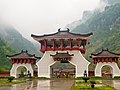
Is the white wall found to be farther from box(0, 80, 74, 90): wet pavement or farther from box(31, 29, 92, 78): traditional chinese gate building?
box(0, 80, 74, 90): wet pavement

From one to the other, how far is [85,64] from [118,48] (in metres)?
76.3

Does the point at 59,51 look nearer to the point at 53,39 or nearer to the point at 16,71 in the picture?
the point at 53,39

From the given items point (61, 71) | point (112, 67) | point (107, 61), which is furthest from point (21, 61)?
point (61, 71)

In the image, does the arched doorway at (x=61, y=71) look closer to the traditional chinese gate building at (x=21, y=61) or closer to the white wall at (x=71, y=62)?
the white wall at (x=71, y=62)

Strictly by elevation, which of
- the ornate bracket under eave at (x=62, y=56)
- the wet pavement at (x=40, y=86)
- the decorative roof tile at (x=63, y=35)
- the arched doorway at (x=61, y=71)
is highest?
the decorative roof tile at (x=63, y=35)

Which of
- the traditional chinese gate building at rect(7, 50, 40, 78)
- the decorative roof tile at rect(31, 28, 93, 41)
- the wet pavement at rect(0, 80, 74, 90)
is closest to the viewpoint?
the wet pavement at rect(0, 80, 74, 90)

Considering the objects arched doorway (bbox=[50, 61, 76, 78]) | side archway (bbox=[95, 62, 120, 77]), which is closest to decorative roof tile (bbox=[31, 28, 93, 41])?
arched doorway (bbox=[50, 61, 76, 78])

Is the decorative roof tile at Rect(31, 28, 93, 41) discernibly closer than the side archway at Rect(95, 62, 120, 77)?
Yes

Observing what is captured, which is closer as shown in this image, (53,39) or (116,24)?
(53,39)

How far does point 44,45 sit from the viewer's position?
170 feet

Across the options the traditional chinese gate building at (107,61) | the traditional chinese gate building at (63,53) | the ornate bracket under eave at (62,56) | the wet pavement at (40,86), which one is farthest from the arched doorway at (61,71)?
the wet pavement at (40,86)

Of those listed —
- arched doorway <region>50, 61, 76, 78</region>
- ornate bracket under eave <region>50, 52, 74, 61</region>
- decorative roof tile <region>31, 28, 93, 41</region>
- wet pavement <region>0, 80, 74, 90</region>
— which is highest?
decorative roof tile <region>31, 28, 93, 41</region>

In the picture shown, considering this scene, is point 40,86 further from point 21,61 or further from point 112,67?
point 112,67

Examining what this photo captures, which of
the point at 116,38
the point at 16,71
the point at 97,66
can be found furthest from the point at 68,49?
the point at 116,38
